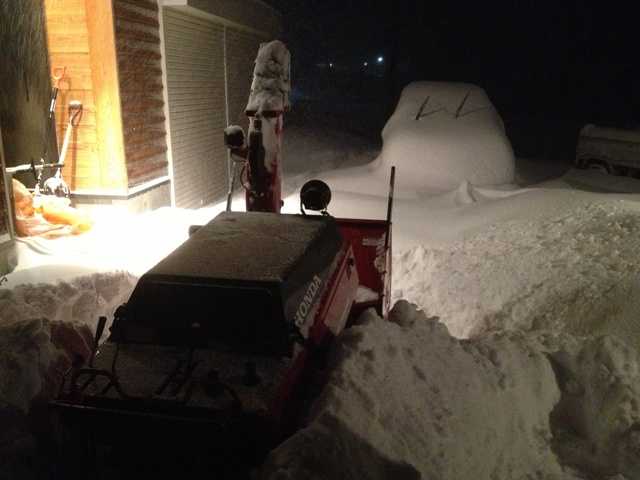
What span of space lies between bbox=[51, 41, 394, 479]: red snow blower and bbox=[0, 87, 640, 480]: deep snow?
0.20m

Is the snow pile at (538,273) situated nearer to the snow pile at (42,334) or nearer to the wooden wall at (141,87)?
the snow pile at (42,334)

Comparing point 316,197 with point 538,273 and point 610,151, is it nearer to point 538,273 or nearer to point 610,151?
point 538,273

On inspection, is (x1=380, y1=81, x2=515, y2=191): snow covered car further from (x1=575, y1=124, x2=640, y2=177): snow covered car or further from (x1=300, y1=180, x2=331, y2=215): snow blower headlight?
(x1=300, y1=180, x2=331, y2=215): snow blower headlight

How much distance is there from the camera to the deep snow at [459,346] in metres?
2.75

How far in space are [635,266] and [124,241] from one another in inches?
230

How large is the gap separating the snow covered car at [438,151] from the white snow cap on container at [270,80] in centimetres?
538

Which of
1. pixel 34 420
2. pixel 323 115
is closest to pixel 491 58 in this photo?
pixel 323 115

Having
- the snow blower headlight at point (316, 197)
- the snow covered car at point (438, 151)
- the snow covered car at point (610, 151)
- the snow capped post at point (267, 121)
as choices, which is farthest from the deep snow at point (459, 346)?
the snow covered car at point (610, 151)

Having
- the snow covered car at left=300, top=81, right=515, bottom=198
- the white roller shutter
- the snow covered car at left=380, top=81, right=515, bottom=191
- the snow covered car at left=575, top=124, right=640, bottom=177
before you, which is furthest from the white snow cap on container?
the snow covered car at left=575, top=124, right=640, bottom=177

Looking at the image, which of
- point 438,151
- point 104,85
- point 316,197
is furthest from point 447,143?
point 316,197

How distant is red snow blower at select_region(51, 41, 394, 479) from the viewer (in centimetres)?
248

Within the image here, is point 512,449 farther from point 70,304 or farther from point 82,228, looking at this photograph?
point 82,228

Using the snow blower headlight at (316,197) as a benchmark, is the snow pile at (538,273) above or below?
below

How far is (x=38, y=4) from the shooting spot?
7.30m
